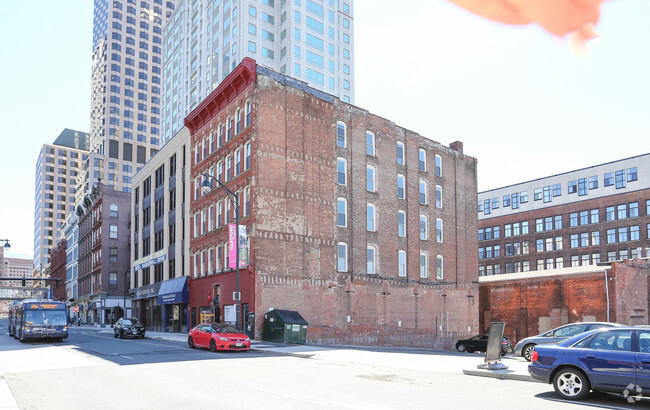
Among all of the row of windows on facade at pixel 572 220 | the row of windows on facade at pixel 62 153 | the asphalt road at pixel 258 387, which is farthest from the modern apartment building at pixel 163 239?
the row of windows on facade at pixel 62 153

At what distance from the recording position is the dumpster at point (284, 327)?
113 ft

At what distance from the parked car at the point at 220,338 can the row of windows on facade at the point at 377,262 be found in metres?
17.3

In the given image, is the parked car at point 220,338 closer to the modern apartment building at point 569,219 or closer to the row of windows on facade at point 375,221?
the row of windows on facade at point 375,221

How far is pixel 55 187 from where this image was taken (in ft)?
581

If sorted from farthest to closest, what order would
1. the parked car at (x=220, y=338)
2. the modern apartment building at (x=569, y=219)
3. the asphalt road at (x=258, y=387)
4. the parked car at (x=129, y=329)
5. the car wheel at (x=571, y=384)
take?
the modern apartment building at (x=569, y=219) < the parked car at (x=129, y=329) < the parked car at (x=220, y=338) < the car wheel at (x=571, y=384) < the asphalt road at (x=258, y=387)

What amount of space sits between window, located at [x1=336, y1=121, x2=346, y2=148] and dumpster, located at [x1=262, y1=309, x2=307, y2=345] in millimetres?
14671

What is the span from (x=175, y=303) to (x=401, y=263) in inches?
778

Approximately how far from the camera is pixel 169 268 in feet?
179

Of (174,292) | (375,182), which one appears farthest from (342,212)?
(174,292)

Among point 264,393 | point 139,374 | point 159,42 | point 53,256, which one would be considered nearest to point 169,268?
point 139,374

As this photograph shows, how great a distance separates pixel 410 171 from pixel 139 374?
37.6m

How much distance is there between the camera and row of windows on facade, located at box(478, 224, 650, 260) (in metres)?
69.2

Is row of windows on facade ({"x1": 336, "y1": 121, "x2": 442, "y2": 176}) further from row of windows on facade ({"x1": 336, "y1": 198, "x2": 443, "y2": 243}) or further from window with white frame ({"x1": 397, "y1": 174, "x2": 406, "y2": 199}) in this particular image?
row of windows on facade ({"x1": 336, "y1": 198, "x2": 443, "y2": 243})

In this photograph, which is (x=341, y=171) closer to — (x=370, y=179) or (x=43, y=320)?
(x=370, y=179)
